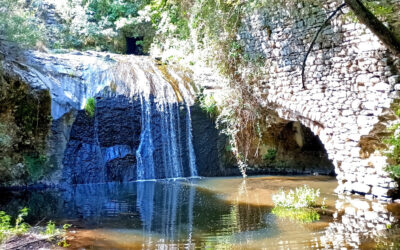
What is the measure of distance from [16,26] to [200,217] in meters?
7.69

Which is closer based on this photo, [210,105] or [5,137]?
[5,137]

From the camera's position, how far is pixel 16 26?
426 inches

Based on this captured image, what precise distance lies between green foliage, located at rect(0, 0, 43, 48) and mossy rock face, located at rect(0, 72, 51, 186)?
1.68 metres

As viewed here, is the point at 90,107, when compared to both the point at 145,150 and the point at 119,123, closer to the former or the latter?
the point at 119,123

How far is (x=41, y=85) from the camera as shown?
31.9 feet

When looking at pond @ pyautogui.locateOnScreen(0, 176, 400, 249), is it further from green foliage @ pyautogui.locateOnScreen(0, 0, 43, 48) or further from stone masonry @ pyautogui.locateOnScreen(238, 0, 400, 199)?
green foliage @ pyautogui.locateOnScreen(0, 0, 43, 48)

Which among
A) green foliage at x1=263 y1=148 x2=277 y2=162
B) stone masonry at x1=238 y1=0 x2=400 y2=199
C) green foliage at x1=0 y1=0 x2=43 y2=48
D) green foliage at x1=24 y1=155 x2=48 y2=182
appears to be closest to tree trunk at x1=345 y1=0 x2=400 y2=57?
stone masonry at x1=238 y1=0 x2=400 y2=199

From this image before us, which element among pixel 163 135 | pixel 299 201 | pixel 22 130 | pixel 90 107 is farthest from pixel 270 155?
pixel 22 130

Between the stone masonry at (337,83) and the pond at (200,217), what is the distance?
29.0 inches

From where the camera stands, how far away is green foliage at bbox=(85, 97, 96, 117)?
34.1 feet

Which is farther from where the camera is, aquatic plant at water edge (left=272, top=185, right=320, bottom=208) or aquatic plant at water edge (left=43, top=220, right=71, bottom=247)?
aquatic plant at water edge (left=272, top=185, right=320, bottom=208)

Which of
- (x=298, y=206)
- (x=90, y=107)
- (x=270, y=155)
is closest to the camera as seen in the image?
(x=298, y=206)

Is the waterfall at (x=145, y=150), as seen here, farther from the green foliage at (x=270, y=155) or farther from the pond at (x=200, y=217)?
A: the green foliage at (x=270, y=155)

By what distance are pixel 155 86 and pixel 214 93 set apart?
66.0 inches
